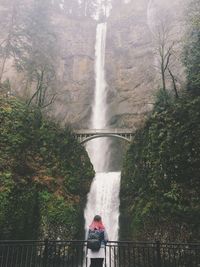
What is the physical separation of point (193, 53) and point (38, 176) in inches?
505

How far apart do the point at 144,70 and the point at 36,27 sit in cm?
1569

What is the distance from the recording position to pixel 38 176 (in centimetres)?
2042

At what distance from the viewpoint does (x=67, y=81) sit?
48844 mm

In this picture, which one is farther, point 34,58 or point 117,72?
point 117,72

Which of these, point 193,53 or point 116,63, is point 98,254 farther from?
point 116,63

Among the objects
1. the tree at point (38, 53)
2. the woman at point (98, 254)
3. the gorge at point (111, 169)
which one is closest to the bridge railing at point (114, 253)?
the woman at point (98, 254)

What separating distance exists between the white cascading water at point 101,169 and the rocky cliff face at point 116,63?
863mm

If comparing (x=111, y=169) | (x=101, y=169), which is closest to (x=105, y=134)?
(x=111, y=169)

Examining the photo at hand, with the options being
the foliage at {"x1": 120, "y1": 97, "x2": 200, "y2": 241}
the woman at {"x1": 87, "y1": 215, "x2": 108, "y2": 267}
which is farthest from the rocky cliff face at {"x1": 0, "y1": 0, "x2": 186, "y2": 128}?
the woman at {"x1": 87, "y1": 215, "x2": 108, "y2": 267}

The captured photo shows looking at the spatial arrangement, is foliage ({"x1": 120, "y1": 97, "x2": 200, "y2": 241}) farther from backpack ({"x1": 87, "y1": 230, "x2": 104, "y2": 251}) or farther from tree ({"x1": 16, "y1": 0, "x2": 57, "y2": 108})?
tree ({"x1": 16, "y1": 0, "x2": 57, "y2": 108})

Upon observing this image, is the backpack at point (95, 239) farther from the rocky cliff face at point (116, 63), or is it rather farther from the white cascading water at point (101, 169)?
the rocky cliff face at point (116, 63)

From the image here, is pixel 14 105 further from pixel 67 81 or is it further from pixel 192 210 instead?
pixel 67 81

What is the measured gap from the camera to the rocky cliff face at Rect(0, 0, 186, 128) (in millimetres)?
42875

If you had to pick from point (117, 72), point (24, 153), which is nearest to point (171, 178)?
point (24, 153)
